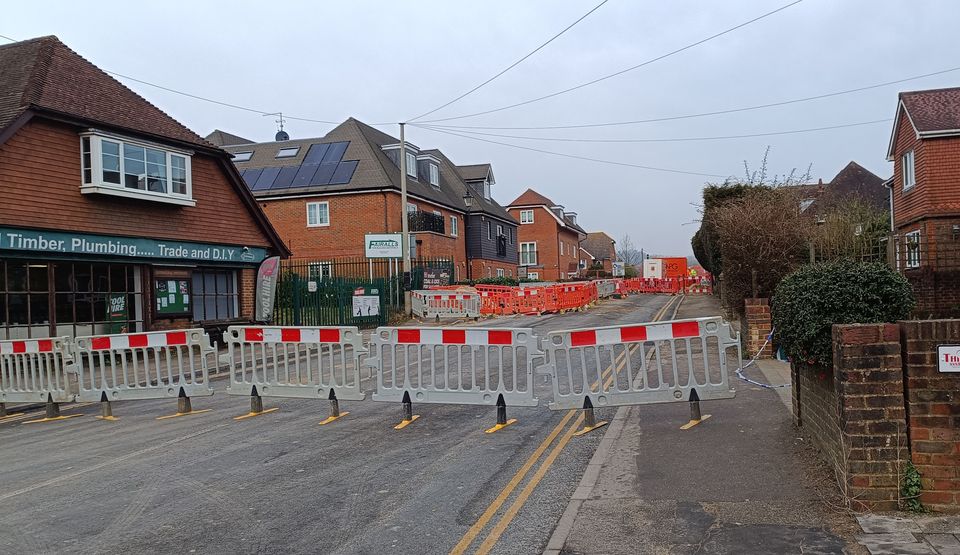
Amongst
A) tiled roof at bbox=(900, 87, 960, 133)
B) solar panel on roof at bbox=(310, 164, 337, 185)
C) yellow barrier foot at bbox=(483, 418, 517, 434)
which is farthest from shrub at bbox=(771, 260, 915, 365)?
solar panel on roof at bbox=(310, 164, 337, 185)

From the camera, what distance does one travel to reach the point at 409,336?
29.4 feet

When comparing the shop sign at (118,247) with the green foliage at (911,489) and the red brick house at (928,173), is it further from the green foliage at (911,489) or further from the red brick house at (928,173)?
the red brick house at (928,173)

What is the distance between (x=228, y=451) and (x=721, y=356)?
5.48 meters

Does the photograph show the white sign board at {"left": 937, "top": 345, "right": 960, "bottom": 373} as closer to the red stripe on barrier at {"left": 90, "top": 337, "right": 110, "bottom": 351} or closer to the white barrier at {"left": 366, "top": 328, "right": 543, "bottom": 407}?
the white barrier at {"left": 366, "top": 328, "right": 543, "bottom": 407}

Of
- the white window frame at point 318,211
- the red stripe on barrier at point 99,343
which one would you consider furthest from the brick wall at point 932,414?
the white window frame at point 318,211

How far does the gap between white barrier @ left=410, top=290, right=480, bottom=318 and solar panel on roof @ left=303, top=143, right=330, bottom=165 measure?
13.0m

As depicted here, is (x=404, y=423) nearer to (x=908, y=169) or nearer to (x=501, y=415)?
(x=501, y=415)

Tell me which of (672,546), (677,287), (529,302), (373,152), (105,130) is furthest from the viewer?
(677,287)

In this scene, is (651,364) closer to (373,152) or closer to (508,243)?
(373,152)

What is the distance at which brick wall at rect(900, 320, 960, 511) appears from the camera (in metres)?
4.71

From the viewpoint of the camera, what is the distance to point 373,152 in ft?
124

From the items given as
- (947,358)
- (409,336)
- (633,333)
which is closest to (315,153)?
(409,336)

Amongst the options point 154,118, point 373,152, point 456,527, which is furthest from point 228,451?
point 373,152

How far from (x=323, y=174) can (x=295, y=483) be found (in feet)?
107
